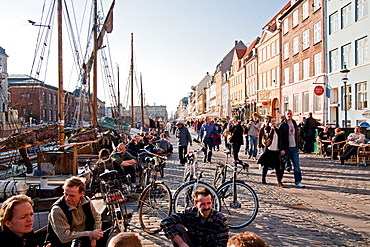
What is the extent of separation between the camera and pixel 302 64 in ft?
97.9

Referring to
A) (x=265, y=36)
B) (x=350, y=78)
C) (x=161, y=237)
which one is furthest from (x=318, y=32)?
(x=161, y=237)

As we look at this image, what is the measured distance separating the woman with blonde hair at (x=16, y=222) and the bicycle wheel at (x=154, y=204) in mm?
2539

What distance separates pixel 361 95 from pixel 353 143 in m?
10.1

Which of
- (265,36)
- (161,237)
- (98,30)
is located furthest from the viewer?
(265,36)

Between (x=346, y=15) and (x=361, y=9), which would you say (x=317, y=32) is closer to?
(x=346, y=15)

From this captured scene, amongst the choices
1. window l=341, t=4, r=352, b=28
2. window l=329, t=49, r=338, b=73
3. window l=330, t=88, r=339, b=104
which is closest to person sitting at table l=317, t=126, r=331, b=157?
window l=330, t=88, r=339, b=104

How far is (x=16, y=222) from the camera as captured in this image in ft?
10.2

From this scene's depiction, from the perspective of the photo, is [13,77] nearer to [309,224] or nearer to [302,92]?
[302,92]

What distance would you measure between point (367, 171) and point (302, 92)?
1953cm

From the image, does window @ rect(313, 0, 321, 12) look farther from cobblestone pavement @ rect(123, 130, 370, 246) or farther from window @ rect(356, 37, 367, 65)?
cobblestone pavement @ rect(123, 130, 370, 246)

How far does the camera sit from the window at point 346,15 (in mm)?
22031

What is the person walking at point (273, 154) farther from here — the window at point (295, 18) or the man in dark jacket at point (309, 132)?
the window at point (295, 18)

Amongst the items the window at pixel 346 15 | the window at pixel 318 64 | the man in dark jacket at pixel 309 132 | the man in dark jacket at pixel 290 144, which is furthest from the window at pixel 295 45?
the man in dark jacket at pixel 290 144

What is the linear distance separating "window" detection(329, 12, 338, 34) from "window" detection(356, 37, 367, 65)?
11.0 ft
